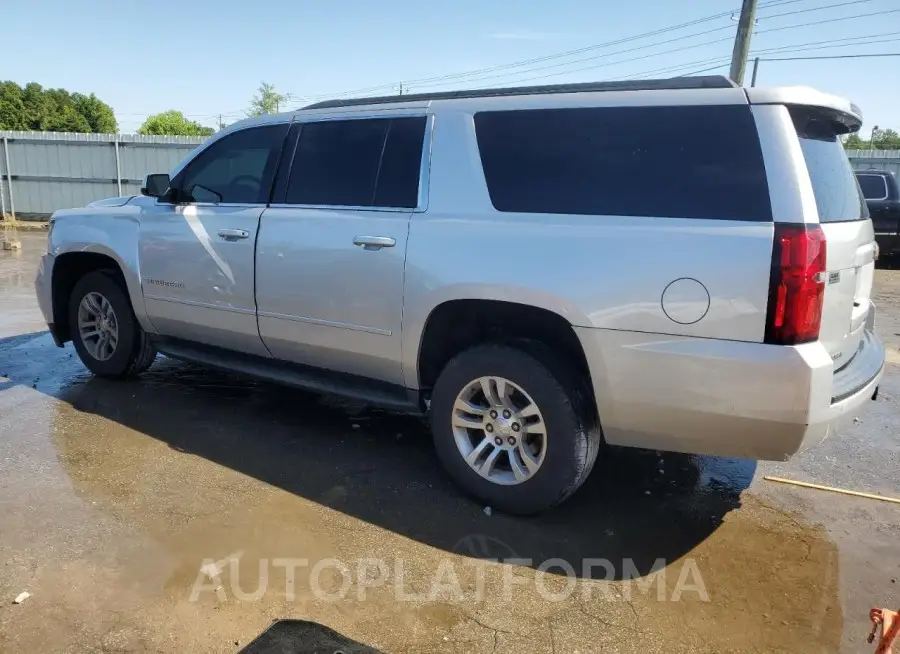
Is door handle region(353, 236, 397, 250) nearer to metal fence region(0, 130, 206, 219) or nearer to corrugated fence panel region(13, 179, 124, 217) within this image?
metal fence region(0, 130, 206, 219)

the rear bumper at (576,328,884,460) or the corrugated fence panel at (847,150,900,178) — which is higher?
the corrugated fence panel at (847,150,900,178)

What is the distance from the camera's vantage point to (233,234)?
4.30 metres

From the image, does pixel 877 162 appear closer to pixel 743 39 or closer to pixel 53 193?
pixel 743 39

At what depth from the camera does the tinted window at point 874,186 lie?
13312mm

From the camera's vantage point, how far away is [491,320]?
3508 millimetres

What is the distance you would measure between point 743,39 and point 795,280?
14292 mm

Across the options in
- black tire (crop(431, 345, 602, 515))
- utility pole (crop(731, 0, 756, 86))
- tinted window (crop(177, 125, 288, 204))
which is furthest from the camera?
utility pole (crop(731, 0, 756, 86))

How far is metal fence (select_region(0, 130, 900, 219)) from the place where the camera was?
17438 millimetres

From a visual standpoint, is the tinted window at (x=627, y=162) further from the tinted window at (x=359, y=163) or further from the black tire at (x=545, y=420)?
the black tire at (x=545, y=420)

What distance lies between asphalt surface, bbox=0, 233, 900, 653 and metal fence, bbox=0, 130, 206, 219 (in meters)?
14.5

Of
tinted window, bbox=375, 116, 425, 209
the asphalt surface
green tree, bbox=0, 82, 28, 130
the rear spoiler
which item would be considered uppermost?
green tree, bbox=0, 82, 28, 130

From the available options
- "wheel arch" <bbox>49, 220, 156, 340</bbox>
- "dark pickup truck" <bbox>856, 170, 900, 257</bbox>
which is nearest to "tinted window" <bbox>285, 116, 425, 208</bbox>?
"wheel arch" <bbox>49, 220, 156, 340</bbox>

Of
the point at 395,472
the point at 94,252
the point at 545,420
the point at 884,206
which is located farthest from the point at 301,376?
the point at 884,206

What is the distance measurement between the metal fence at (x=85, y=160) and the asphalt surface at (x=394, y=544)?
14515 millimetres
